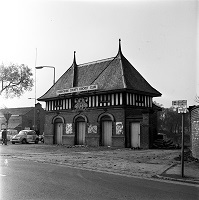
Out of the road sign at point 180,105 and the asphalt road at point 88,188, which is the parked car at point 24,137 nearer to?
the asphalt road at point 88,188

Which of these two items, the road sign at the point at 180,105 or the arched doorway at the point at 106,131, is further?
the arched doorway at the point at 106,131

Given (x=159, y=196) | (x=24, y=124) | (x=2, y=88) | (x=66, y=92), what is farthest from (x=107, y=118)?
(x=24, y=124)

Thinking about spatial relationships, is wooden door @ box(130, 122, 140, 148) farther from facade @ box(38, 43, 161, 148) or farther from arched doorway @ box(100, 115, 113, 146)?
arched doorway @ box(100, 115, 113, 146)

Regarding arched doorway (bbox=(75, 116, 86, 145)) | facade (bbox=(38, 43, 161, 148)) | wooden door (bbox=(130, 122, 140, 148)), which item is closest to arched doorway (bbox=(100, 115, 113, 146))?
facade (bbox=(38, 43, 161, 148))

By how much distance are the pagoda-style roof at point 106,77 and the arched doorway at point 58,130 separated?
2740mm

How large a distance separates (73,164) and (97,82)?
54.1 feet

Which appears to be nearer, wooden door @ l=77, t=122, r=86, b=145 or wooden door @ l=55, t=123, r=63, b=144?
wooden door @ l=77, t=122, r=86, b=145

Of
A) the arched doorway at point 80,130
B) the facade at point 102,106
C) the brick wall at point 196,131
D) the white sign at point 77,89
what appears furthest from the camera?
the arched doorway at point 80,130

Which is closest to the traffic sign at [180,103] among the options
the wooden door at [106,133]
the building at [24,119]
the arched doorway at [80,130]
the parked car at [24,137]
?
the wooden door at [106,133]

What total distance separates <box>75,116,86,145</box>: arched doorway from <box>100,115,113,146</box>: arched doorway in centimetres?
251

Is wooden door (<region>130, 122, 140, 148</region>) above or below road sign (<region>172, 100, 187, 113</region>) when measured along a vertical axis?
below

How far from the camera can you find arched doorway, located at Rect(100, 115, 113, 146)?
28469 millimetres

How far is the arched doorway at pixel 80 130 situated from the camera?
30.9 metres

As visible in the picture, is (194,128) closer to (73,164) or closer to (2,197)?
(73,164)
